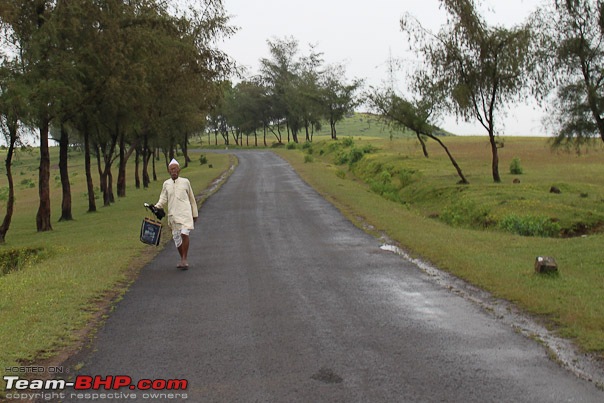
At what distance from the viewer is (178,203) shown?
12.1 metres

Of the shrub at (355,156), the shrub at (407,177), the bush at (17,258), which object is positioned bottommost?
the bush at (17,258)

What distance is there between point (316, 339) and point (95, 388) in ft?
7.70

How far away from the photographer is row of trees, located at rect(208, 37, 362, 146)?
3647 inches

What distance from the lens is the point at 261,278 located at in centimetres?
1076

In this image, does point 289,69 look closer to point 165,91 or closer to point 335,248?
point 165,91

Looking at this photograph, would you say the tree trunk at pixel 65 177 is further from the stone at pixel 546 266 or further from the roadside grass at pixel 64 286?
the stone at pixel 546 266

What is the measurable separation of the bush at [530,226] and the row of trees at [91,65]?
13974mm

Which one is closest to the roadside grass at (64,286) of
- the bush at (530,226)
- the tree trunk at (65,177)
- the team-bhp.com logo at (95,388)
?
the team-bhp.com logo at (95,388)

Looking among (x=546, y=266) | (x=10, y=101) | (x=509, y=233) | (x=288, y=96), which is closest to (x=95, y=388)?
(x=546, y=266)

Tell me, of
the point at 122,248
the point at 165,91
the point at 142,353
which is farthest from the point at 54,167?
the point at 142,353

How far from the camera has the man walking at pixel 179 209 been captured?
12.1m

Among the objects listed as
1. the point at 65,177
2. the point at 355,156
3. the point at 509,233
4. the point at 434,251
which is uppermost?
the point at 355,156

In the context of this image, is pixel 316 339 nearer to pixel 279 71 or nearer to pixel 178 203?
pixel 178 203

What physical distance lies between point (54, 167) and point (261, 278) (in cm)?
9542
